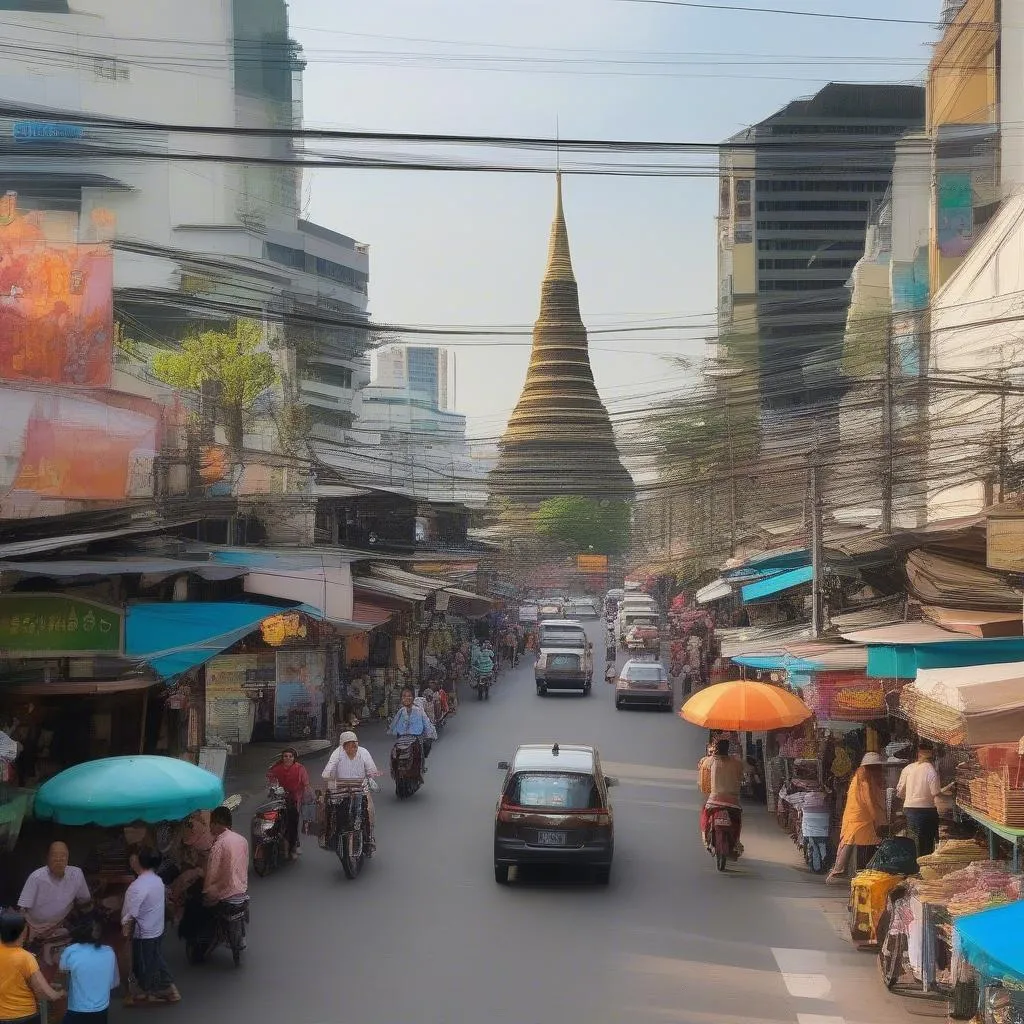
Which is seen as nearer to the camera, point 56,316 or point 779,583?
point 779,583

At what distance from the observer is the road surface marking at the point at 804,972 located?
10.9 m

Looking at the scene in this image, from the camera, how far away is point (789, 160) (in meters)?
85.2

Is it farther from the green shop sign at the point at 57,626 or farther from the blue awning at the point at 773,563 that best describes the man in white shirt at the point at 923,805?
the blue awning at the point at 773,563

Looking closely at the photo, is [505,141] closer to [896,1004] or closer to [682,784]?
[896,1004]

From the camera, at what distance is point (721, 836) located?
15773 millimetres

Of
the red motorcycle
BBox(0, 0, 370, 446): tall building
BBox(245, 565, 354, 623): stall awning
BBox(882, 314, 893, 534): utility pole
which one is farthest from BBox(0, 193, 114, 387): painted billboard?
BBox(0, 0, 370, 446): tall building

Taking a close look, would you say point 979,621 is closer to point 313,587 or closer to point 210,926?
point 210,926

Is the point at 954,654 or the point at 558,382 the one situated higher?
the point at 558,382

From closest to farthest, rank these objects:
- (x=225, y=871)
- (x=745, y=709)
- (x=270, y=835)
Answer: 1. (x=225, y=871)
2. (x=270, y=835)
3. (x=745, y=709)

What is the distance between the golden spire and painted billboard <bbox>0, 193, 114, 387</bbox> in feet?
200

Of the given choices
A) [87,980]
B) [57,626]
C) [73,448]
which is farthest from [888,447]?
[87,980]

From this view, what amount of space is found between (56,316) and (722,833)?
1920cm

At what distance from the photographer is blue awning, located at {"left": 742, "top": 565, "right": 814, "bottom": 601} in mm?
22250

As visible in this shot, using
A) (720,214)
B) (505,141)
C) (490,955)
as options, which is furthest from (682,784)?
(720,214)
